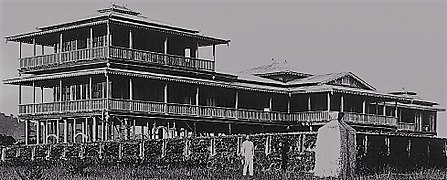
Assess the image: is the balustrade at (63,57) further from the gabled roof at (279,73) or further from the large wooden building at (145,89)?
the gabled roof at (279,73)

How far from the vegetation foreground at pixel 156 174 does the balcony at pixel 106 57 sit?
14.1 metres

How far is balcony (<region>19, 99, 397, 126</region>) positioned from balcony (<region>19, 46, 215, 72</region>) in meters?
2.23

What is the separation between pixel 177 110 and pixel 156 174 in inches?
829

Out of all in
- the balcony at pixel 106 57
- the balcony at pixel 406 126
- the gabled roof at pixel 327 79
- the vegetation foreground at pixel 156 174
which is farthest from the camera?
the balcony at pixel 406 126

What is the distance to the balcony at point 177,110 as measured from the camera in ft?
158

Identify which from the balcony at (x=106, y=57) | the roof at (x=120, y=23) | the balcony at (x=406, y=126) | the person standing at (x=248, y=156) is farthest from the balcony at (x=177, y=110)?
the person standing at (x=248, y=156)

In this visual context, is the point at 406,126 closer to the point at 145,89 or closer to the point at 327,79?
the point at 327,79

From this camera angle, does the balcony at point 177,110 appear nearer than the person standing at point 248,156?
No

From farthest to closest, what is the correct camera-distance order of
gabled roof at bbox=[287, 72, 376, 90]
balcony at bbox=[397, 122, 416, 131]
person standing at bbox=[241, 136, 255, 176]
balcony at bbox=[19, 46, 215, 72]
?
balcony at bbox=[397, 122, 416, 131] < gabled roof at bbox=[287, 72, 376, 90] < balcony at bbox=[19, 46, 215, 72] < person standing at bbox=[241, 136, 255, 176]

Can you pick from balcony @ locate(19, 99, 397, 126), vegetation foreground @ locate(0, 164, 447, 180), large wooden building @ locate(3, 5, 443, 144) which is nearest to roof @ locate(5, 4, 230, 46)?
large wooden building @ locate(3, 5, 443, 144)

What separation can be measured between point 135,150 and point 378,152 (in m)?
11.5

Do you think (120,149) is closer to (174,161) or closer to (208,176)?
(174,161)

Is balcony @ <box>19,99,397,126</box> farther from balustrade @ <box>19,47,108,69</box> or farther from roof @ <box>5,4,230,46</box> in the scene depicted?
roof @ <box>5,4,230,46</box>

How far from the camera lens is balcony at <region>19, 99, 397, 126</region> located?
158 ft
